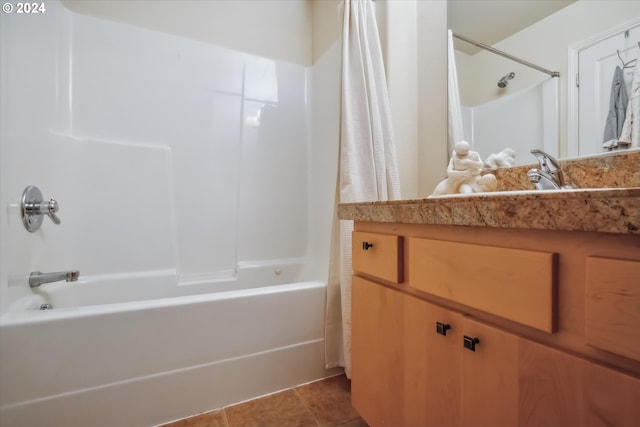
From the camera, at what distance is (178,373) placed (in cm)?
103

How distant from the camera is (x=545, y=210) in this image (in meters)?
0.39

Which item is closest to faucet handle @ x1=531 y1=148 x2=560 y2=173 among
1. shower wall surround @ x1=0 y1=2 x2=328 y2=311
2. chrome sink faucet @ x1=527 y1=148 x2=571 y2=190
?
chrome sink faucet @ x1=527 y1=148 x2=571 y2=190

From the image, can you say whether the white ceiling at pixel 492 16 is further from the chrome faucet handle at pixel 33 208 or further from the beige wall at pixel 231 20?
the chrome faucet handle at pixel 33 208

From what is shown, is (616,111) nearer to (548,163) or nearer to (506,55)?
(548,163)

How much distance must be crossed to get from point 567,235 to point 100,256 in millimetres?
1870

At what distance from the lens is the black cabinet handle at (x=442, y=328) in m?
0.55

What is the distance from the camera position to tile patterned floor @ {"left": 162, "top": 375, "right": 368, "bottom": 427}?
1023 millimetres

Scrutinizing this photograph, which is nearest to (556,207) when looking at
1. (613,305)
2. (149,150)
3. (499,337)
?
(613,305)

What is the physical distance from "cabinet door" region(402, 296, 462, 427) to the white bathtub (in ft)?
2.20

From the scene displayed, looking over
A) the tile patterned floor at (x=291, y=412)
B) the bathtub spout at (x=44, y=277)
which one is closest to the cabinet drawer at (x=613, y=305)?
the tile patterned floor at (x=291, y=412)

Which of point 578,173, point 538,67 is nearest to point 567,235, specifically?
point 578,173

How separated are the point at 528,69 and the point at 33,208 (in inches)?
79.6

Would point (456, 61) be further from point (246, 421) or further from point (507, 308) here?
point (246, 421)

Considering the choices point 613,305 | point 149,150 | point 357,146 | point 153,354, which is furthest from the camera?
point 149,150
